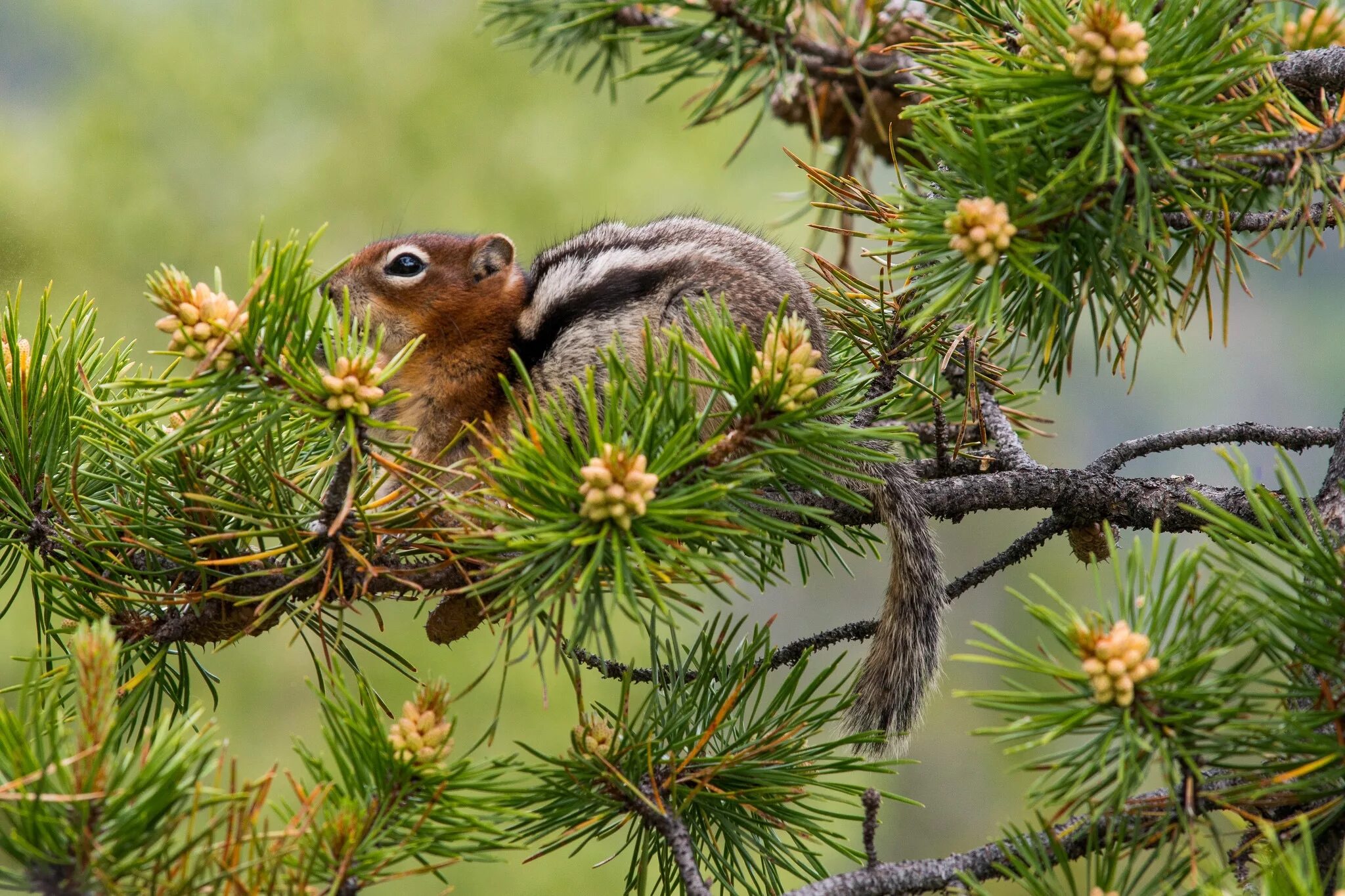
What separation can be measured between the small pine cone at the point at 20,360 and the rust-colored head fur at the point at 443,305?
45cm

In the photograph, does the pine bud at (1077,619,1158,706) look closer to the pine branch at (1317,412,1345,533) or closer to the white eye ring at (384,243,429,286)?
the pine branch at (1317,412,1345,533)

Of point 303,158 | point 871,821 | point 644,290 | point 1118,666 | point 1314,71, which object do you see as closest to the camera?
point 1118,666

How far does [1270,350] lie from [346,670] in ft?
14.0

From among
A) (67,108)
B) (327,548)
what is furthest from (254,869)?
(67,108)

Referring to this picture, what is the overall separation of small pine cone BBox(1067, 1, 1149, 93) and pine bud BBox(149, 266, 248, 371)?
20.3 inches

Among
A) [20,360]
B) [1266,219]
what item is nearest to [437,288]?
[20,360]

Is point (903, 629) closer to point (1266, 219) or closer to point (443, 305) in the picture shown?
point (1266, 219)

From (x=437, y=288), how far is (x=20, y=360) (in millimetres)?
613

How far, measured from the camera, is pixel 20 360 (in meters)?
0.90

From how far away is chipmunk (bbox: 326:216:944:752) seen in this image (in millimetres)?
1092

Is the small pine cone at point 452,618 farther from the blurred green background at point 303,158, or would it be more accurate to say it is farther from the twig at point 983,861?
the blurred green background at point 303,158

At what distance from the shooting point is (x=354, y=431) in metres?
0.67

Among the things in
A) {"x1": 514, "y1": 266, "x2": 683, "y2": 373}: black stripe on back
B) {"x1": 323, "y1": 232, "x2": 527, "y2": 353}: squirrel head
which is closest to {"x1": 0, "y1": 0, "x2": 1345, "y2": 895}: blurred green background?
{"x1": 323, "y1": 232, "x2": 527, "y2": 353}: squirrel head

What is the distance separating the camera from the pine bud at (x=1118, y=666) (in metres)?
0.57
